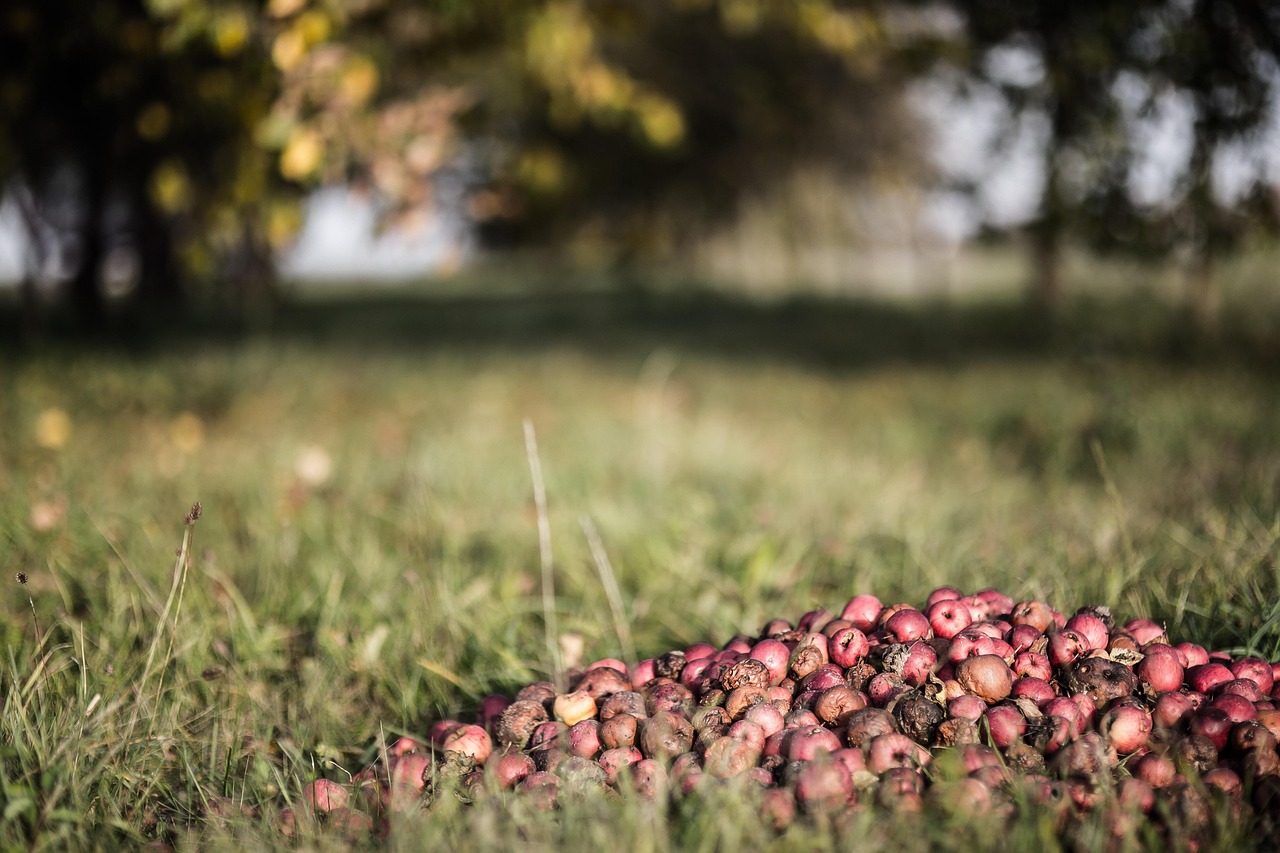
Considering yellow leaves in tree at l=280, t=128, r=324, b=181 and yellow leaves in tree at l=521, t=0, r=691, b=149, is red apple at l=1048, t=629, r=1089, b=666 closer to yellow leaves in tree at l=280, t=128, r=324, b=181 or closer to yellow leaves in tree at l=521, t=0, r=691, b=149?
yellow leaves in tree at l=280, t=128, r=324, b=181

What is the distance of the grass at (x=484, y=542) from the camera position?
1.52m

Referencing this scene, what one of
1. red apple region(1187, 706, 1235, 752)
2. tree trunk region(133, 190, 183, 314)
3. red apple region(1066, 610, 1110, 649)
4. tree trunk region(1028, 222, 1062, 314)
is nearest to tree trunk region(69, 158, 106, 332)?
tree trunk region(133, 190, 183, 314)

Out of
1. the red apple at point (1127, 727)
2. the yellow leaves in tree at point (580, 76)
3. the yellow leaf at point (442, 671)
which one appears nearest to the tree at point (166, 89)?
the yellow leaves in tree at point (580, 76)

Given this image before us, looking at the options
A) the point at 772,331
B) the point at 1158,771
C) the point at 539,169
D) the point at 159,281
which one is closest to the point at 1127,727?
the point at 1158,771

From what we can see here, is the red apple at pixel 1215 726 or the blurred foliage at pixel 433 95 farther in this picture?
the blurred foliage at pixel 433 95

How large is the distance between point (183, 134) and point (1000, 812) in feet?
15.4

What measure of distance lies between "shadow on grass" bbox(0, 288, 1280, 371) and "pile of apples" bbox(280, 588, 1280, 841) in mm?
3636

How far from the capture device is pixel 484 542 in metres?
2.85

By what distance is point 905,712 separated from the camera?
1.40 m

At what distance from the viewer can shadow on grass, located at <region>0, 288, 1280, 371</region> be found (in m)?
6.46

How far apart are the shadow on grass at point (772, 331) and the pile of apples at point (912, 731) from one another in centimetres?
364

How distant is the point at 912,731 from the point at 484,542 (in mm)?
1770

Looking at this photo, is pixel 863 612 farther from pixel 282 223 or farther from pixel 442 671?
pixel 282 223

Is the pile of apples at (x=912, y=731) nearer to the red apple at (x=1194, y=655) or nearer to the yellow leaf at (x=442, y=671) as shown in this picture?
the red apple at (x=1194, y=655)
